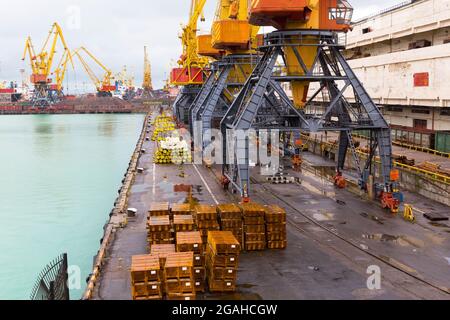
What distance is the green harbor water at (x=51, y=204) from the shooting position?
1044 inches

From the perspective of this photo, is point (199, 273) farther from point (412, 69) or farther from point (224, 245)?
point (412, 69)

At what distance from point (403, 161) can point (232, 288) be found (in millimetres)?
24811

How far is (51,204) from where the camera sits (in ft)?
133

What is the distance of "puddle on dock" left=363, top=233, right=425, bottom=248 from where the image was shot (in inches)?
826

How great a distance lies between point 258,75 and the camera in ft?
98.7

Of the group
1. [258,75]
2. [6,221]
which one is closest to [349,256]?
[258,75]

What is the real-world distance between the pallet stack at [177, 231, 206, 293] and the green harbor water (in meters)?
7.54

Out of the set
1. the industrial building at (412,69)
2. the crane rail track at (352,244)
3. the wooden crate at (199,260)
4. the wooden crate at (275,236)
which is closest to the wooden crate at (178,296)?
the wooden crate at (199,260)

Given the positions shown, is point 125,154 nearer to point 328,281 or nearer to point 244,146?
point 244,146

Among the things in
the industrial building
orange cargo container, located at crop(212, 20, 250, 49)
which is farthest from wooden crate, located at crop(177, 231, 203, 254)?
the industrial building

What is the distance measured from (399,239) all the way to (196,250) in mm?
10343

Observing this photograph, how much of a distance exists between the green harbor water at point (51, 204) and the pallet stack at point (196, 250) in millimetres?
7544

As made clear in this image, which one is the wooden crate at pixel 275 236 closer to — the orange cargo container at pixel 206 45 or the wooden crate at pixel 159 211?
the wooden crate at pixel 159 211

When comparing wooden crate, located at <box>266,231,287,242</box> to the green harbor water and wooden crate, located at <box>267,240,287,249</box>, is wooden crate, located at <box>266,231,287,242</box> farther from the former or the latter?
the green harbor water
